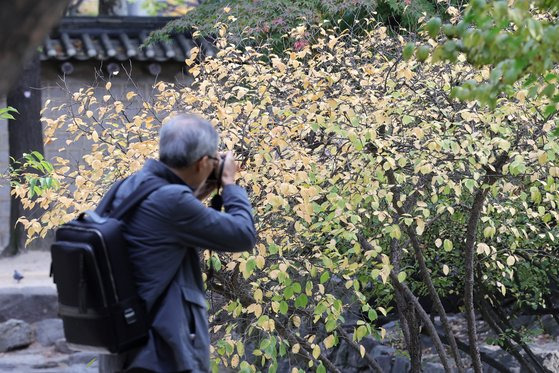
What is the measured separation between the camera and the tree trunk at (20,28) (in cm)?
198

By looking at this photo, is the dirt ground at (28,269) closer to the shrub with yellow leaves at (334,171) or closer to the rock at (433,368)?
the rock at (433,368)

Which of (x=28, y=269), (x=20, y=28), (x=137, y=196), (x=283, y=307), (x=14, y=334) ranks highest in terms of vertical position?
(x=20, y=28)

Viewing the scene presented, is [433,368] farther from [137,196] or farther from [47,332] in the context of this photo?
[137,196]

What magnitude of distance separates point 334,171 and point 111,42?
31.3ft

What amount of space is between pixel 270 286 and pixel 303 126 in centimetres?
94

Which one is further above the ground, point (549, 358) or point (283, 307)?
point (283, 307)

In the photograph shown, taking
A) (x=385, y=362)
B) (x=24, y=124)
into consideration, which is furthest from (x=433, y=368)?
(x=24, y=124)

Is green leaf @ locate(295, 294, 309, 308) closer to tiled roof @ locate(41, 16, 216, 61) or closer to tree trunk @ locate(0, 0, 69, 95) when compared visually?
tree trunk @ locate(0, 0, 69, 95)

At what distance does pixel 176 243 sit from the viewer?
3662 millimetres

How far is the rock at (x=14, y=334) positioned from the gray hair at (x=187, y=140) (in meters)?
8.12

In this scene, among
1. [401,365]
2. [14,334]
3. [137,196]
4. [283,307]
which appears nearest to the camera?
[137,196]

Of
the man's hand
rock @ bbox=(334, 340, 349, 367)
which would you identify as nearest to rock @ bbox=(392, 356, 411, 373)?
rock @ bbox=(334, 340, 349, 367)

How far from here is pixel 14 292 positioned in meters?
11.6

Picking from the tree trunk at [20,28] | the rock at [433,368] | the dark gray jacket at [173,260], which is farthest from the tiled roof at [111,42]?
the tree trunk at [20,28]
